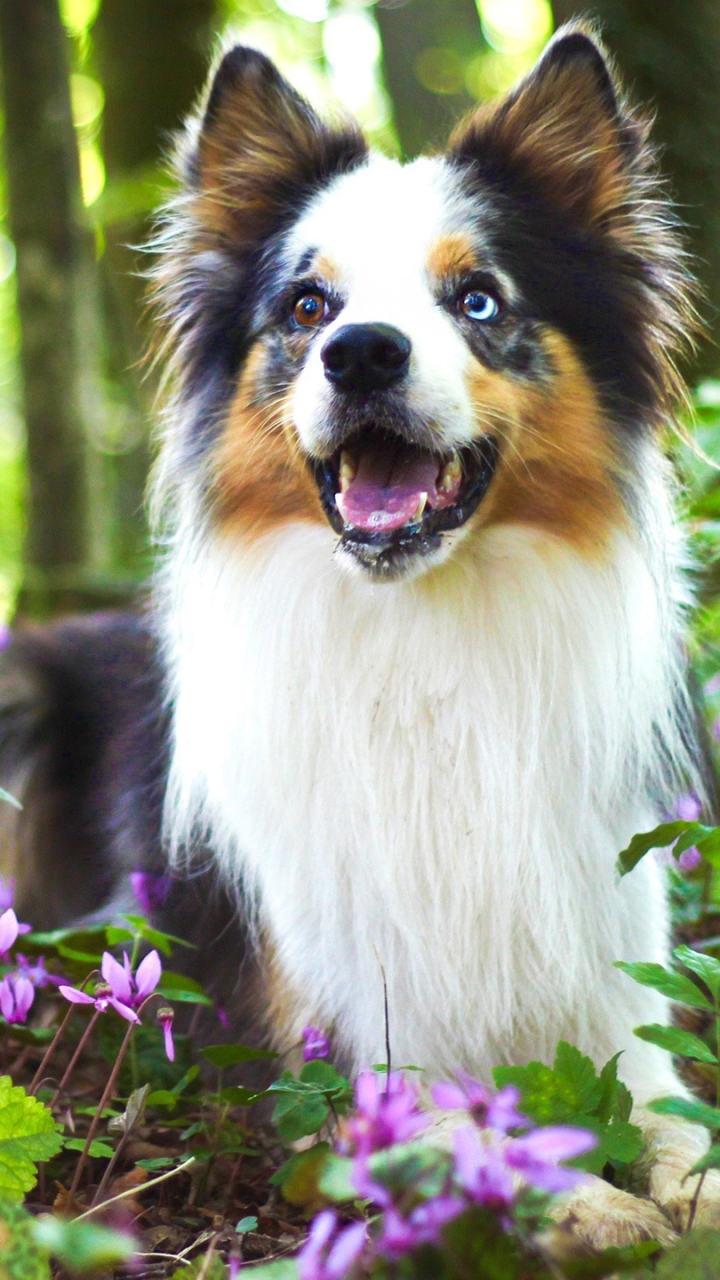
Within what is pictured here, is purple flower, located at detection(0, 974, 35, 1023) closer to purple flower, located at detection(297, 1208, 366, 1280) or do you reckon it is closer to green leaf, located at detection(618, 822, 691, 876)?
green leaf, located at detection(618, 822, 691, 876)

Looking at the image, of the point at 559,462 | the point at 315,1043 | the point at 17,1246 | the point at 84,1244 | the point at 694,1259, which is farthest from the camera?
the point at 559,462

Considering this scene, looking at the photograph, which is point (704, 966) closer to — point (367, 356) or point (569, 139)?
point (367, 356)

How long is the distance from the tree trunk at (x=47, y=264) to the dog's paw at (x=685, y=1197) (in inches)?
211

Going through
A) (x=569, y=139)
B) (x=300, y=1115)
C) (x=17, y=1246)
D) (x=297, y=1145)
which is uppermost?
(x=569, y=139)

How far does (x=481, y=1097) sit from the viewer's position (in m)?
1.41

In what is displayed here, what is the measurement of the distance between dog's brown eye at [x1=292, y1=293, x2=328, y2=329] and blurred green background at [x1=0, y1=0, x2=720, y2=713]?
2.33 ft

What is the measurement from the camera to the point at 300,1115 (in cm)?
222

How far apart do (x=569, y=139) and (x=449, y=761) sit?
170 centimetres

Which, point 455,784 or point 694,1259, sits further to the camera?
point 455,784

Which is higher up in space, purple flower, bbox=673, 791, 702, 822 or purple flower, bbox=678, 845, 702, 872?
purple flower, bbox=673, 791, 702, 822

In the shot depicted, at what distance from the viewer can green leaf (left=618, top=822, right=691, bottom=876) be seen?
2.24 metres

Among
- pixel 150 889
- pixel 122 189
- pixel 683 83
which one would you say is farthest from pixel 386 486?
pixel 122 189

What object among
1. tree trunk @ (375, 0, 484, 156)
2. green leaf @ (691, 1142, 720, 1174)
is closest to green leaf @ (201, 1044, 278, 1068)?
green leaf @ (691, 1142, 720, 1174)

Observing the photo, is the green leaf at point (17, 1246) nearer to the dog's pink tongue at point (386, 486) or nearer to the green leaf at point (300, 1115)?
the green leaf at point (300, 1115)
